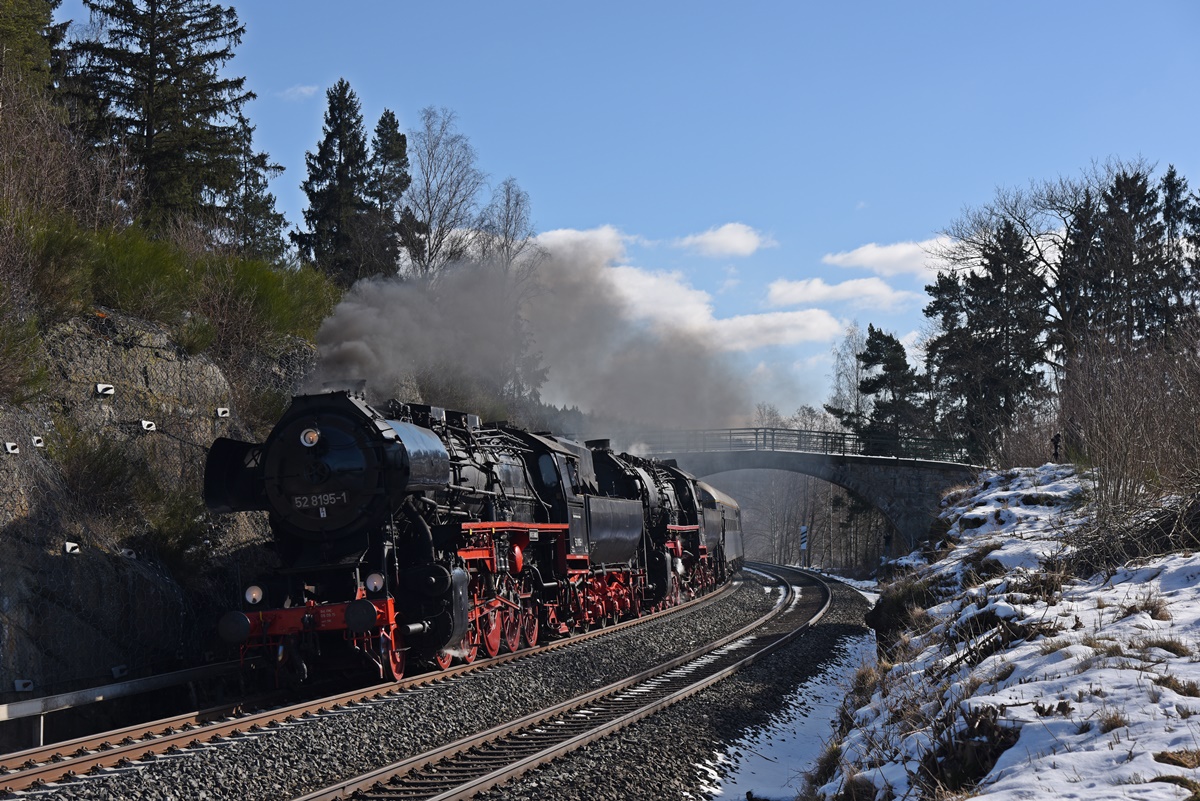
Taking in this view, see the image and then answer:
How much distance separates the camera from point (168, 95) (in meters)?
26.1

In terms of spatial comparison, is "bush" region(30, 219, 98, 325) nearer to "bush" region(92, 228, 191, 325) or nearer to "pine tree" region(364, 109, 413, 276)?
"bush" region(92, 228, 191, 325)

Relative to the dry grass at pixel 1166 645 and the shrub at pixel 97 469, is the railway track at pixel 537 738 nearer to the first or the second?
the dry grass at pixel 1166 645

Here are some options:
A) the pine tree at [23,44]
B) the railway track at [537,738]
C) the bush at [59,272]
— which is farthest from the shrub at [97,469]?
the pine tree at [23,44]

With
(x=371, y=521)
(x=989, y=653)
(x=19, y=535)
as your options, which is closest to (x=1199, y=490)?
(x=989, y=653)

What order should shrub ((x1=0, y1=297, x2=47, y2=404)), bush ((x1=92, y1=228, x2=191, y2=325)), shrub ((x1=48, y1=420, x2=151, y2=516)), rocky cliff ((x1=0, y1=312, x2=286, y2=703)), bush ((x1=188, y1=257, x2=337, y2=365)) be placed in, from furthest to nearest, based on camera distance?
bush ((x1=188, y1=257, x2=337, y2=365))
bush ((x1=92, y1=228, x2=191, y2=325))
shrub ((x1=48, y1=420, x2=151, y2=516))
shrub ((x1=0, y1=297, x2=47, y2=404))
rocky cliff ((x1=0, y1=312, x2=286, y2=703))

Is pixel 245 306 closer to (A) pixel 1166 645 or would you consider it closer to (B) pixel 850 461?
(A) pixel 1166 645

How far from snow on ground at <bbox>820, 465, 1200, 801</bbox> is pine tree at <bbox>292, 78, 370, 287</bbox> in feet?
100

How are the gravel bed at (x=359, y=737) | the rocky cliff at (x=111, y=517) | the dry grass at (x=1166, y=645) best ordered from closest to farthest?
the dry grass at (x=1166, y=645)
the gravel bed at (x=359, y=737)
the rocky cliff at (x=111, y=517)

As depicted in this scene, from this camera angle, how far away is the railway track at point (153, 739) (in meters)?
6.89

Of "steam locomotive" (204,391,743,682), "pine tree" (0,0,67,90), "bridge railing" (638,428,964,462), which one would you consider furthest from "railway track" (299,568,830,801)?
"bridge railing" (638,428,964,462)

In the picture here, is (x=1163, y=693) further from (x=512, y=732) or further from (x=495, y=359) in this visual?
(x=495, y=359)

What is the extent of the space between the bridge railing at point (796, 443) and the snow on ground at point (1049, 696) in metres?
31.5

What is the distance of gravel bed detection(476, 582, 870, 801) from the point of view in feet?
24.0

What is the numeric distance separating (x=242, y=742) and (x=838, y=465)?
36415 mm
